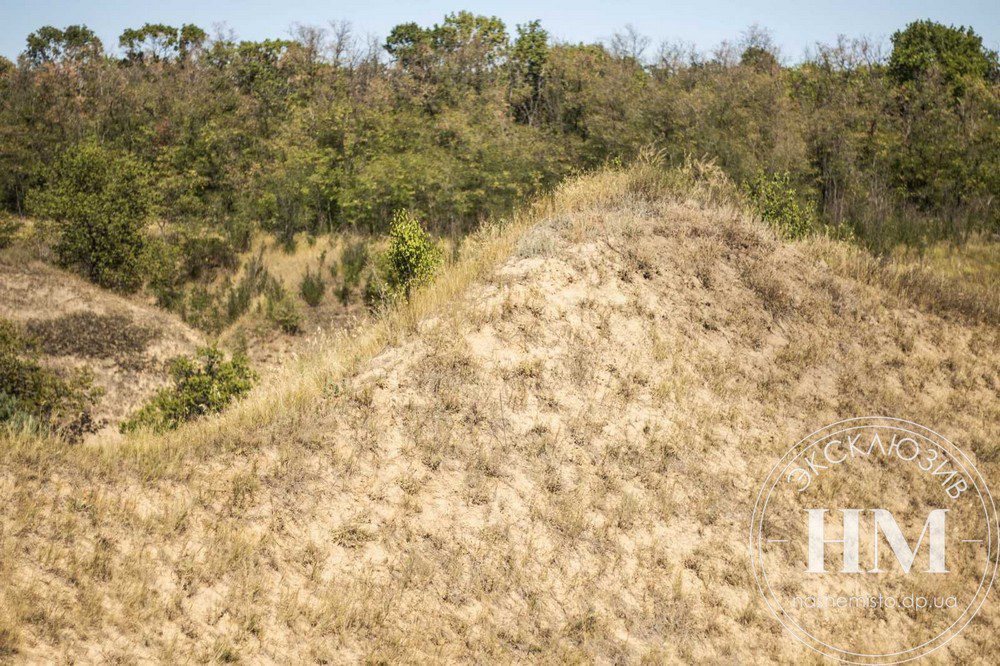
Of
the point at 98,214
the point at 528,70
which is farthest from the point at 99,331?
the point at 528,70

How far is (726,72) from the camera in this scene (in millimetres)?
37562

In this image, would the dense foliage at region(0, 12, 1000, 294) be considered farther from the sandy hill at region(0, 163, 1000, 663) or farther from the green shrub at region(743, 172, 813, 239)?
the sandy hill at region(0, 163, 1000, 663)

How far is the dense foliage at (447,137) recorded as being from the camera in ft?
88.4

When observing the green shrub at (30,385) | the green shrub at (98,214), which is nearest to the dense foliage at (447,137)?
the green shrub at (98,214)

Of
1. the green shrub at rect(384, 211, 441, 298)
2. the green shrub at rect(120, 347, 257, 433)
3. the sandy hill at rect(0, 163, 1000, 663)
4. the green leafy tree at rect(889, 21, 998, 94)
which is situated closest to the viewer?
the sandy hill at rect(0, 163, 1000, 663)

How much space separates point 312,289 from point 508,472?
22811 millimetres

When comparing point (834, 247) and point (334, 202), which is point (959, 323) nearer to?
point (834, 247)

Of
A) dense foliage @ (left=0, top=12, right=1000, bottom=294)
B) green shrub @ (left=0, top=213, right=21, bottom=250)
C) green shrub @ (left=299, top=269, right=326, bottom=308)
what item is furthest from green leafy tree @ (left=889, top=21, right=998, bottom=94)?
green shrub @ (left=0, top=213, right=21, bottom=250)

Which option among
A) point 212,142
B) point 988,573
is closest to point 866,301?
point 988,573

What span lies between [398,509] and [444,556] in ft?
2.70

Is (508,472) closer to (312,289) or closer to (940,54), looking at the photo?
(312,289)

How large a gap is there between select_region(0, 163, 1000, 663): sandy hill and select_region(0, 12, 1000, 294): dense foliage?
6670 millimetres

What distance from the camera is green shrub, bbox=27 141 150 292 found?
26734 millimetres

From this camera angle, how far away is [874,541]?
9328mm
